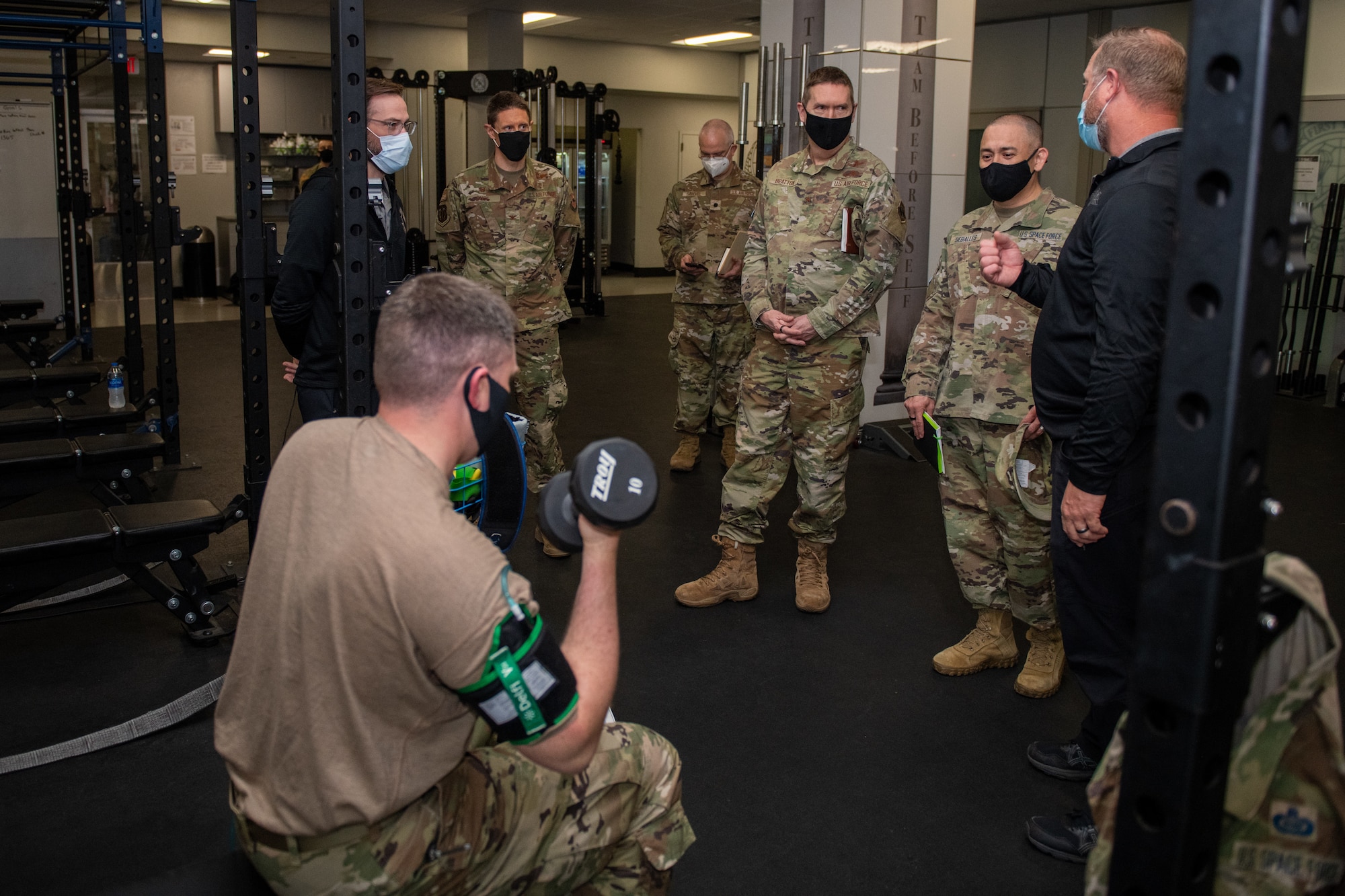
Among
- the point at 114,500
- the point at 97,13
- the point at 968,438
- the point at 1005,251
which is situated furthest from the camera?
the point at 97,13

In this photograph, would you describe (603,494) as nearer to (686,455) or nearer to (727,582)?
(727,582)

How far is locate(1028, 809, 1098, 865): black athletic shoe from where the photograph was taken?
2221mm

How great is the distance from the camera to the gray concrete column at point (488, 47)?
411 inches

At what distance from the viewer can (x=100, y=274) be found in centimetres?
1220

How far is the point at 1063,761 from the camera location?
2545mm

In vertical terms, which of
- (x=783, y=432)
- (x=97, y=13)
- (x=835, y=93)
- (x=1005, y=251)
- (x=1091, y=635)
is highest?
(x=97, y=13)

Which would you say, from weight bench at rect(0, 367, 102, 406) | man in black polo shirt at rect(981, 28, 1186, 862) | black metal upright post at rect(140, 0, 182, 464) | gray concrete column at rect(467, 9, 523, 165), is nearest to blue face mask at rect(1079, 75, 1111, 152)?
man in black polo shirt at rect(981, 28, 1186, 862)

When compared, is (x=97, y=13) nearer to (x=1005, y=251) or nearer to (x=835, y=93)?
(x=835, y=93)

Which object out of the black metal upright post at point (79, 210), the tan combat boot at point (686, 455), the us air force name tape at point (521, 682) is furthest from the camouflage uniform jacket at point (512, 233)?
the black metal upright post at point (79, 210)

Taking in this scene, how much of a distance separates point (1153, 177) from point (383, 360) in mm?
1469

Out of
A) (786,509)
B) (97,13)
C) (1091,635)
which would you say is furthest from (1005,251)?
(97,13)

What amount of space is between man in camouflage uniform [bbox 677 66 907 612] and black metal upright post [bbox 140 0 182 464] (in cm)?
239

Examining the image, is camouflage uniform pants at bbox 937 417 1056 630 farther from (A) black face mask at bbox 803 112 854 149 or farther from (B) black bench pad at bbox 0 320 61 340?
(B) black bench pad at bbox 0 320 61 340

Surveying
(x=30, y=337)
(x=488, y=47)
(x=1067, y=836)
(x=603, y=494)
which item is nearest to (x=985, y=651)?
(x=1067, y=836)
